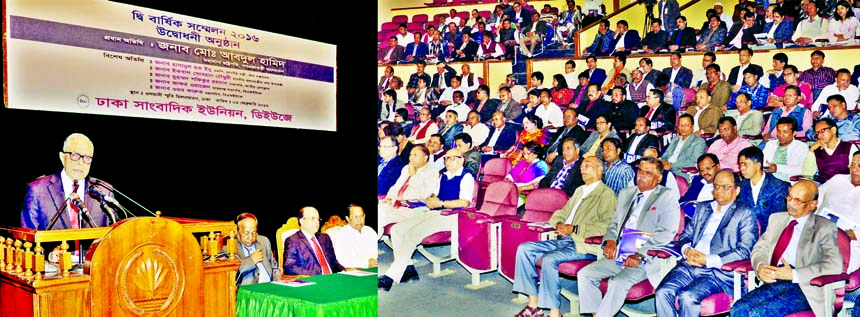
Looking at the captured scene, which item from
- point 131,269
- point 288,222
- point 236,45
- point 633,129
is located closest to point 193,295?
point 131,269

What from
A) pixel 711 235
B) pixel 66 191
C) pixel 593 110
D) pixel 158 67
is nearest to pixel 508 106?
pixel 593 110

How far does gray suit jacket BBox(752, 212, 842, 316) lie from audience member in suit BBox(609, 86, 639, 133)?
593 mm

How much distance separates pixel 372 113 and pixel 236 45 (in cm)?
112

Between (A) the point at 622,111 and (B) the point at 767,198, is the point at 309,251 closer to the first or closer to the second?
(A) the point at 622,111

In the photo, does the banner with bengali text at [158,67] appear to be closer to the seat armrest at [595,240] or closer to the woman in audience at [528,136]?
the woman in audience at [528,136]

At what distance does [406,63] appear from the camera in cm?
303

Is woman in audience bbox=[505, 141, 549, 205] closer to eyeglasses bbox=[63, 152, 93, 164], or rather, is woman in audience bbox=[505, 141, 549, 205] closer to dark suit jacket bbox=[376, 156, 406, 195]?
dark suit jacket bbox=[376, 156, 406, 195]

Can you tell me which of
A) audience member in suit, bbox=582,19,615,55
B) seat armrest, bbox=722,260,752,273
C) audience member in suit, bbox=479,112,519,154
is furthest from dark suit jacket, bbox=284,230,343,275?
seat armrest, bbox=722,260,752,273

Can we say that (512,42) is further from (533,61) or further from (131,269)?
(131,269)

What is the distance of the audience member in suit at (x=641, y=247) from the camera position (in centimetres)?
247

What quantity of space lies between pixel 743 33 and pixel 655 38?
0.97ft

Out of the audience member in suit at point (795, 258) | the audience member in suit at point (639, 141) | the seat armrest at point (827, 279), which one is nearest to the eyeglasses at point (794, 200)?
the audience member in suit at point (795, 258)

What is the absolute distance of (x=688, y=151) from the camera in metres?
2.43

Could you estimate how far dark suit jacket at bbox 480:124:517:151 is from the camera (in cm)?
281
